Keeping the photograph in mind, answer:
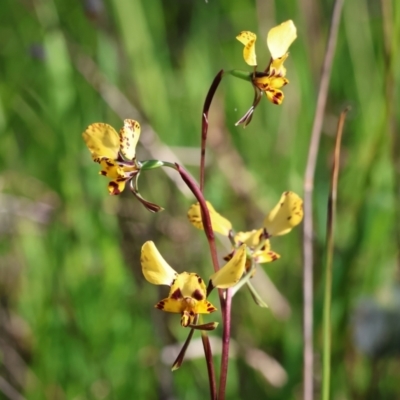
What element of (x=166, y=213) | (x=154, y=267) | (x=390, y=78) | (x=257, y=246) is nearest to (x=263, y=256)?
(x=257, y=246)

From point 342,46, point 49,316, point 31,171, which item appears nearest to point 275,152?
point 342,46

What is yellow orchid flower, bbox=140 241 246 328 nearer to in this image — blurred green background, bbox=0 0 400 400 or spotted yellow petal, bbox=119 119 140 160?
spotted yellow petal, bbox=119 119 140 160

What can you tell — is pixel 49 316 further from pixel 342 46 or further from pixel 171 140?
pixel 342 46

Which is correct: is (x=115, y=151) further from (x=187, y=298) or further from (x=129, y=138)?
(x=187, y=298)

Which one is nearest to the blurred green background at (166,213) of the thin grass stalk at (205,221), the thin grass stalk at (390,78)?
the thin grass stalk at (390,78)

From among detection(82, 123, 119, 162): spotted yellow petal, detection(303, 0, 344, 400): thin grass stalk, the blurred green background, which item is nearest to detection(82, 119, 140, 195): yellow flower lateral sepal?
detection(82, 123, 119, 162): spotted yellow petal
